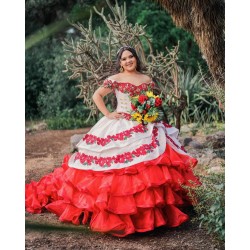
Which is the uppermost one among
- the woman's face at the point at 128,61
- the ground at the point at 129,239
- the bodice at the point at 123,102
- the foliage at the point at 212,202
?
the woman's face at the point at 128,61

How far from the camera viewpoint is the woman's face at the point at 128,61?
8.34 ft

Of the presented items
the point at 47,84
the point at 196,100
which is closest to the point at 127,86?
the point at 47,84

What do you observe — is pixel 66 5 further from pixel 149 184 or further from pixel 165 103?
pixel 149 184

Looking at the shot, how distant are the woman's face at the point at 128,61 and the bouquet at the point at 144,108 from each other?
0.18 m

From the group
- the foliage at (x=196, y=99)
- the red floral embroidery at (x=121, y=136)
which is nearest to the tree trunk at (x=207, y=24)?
the foliage at (x=196, y=99)

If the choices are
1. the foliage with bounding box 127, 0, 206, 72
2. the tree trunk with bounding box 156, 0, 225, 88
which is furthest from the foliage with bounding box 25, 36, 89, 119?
the tree trunk with bounding box 156, 0, 225, 88

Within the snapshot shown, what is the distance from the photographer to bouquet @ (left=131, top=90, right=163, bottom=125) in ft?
8.13

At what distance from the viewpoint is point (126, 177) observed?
92.5 inches

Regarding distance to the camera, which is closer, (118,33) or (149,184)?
(149,184)

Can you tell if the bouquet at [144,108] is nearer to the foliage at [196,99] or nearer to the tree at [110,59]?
the tree at [110,59]
